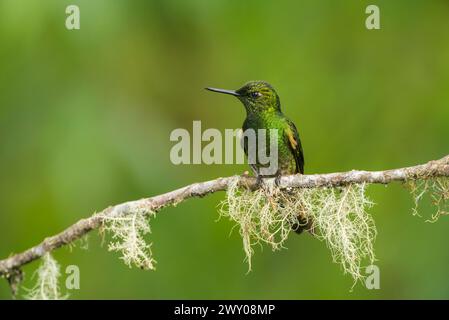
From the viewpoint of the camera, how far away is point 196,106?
28.6 ft

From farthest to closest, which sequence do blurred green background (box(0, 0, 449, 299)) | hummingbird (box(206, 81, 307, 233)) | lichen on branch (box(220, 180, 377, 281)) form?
blurred green background (box(0, 0, 449, 299)) < hummingbird (box(206, 81, 307, 233)) < lichen on branch (box(220, 180, 377, 281))

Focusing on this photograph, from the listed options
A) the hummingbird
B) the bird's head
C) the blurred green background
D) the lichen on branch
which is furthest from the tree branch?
the blurred green background

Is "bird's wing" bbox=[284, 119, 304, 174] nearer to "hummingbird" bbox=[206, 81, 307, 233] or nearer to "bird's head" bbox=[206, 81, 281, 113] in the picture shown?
"hummingbird" bbox=[206, 81, 307, 233]

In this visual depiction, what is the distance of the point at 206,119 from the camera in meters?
8.60

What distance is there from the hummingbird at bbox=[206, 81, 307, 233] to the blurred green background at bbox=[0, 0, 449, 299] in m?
2.27

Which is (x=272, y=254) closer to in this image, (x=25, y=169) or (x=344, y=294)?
(x=344, y=294)

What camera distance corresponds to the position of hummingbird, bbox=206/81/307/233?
5.51 meters

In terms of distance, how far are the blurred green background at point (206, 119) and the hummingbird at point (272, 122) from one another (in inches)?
89.5

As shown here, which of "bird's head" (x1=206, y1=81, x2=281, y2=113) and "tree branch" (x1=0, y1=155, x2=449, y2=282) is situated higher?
"bird's head" (x1=206, y1=81, x2=281, y2=113)

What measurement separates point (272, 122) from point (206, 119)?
10.0 feet

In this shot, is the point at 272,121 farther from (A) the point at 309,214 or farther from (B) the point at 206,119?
(B) the point at 206,119

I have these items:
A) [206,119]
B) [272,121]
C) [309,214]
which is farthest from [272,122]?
[206,119]

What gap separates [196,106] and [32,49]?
6.38 feet

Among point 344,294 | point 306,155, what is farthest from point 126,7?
point 344,294
